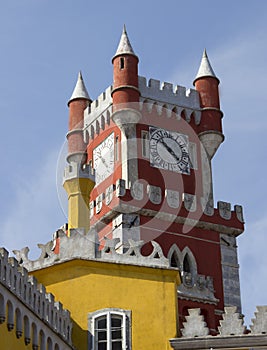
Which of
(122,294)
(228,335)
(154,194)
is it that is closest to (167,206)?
(154,194)

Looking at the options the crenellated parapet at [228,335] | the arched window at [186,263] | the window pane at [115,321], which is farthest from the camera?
the arched window at [186,263]

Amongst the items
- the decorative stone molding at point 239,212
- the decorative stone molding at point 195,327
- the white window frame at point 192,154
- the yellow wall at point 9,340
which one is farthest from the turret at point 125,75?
the yellow wall at point 9,340

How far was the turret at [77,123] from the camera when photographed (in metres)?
45.2

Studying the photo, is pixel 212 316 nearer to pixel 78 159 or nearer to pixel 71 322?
pixel 78 159

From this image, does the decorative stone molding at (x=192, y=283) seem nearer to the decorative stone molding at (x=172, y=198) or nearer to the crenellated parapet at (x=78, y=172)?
the decorative stone molding at (x=172, y=198)

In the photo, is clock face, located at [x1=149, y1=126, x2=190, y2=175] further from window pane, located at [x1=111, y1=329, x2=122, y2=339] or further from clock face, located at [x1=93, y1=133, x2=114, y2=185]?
window pane, located at [x1=111, y1=329, x2=122, y2=339]

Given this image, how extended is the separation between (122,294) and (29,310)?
3750 millimetres

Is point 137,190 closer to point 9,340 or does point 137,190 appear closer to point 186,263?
point 186,263

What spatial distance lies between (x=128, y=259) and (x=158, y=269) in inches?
31.6

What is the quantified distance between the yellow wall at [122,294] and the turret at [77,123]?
2225 centimetres

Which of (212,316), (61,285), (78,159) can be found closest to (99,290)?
(61,285)

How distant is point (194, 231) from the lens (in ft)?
133

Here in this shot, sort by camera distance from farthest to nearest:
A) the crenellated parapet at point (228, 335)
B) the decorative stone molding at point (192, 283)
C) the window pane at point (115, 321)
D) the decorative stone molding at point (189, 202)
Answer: the decorative stone molding at point (189, 202)
the decorative stone molding at point (192, 283)
the window pane at point (115, 321)
the crenellated parapet at point (228, 335)

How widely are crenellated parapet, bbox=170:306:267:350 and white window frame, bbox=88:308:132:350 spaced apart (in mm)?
1111
